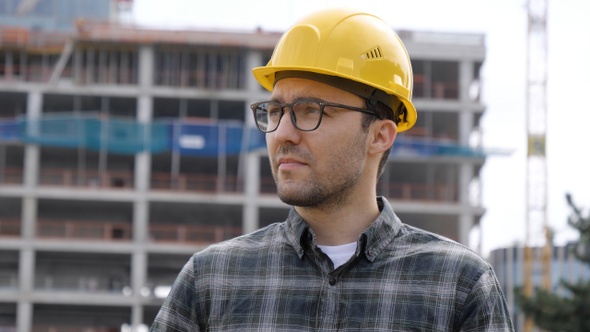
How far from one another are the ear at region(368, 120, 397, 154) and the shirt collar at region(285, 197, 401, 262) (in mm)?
204

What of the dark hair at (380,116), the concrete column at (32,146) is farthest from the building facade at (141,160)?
the dark hair at (380,116)

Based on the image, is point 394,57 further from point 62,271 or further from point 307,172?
point 62,271

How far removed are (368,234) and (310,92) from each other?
462 millimetres

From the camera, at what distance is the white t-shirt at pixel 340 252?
3.26 metres

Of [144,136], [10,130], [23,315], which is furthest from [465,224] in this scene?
[10,130]

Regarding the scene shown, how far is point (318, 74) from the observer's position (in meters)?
3.32

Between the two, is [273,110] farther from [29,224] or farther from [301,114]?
[29,224]

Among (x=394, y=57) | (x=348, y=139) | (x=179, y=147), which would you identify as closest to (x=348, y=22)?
(x=394, y=57)

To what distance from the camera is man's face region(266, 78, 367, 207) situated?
3.24 m

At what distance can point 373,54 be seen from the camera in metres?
3.45

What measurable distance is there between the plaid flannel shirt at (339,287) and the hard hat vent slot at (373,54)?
50 centimetres

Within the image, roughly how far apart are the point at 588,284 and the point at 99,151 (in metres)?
30.0

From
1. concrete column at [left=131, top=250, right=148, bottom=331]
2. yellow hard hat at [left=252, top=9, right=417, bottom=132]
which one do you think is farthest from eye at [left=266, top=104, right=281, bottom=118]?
concrete column at [left=131, top=250, right=148, bottom=331]

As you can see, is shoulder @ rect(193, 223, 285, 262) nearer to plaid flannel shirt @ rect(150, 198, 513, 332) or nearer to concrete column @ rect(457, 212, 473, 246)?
plaid flannel shirt @ rect(150, 198, 513, 332)
